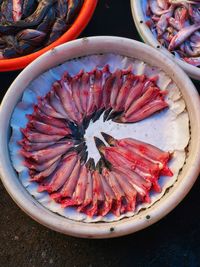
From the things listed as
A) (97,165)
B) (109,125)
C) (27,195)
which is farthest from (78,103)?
(27,195)

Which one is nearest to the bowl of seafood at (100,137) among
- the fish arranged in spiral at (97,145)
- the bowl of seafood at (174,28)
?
the fish arranged in spiral at (97,145)

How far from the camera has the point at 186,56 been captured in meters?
3.65

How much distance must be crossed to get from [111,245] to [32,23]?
197cm

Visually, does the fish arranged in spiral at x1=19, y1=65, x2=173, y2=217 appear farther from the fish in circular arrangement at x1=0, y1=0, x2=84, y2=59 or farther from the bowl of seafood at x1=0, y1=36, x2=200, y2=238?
the fish in circular arrangement at x1=0, y1=0, x2=84, y2=59

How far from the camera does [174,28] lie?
3709mm

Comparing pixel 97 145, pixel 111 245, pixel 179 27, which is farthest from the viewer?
pixel 179 27

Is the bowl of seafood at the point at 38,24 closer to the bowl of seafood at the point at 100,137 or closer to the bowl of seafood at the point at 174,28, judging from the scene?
the bowl of seafood at the point at 100,137

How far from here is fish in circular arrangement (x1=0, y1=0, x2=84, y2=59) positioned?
3.73m

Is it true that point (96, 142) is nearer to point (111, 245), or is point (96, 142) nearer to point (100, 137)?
point (100, 137)

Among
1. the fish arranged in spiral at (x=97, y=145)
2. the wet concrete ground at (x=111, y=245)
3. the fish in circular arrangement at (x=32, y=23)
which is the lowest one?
the wet concrete ground at (x=111, y=245)

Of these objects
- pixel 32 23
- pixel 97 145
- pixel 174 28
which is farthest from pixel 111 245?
pixel 32 23

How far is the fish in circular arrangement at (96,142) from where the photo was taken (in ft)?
10.4

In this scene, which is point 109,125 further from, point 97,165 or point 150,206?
point 150,206

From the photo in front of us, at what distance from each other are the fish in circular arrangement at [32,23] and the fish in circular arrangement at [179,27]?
2.31ft
